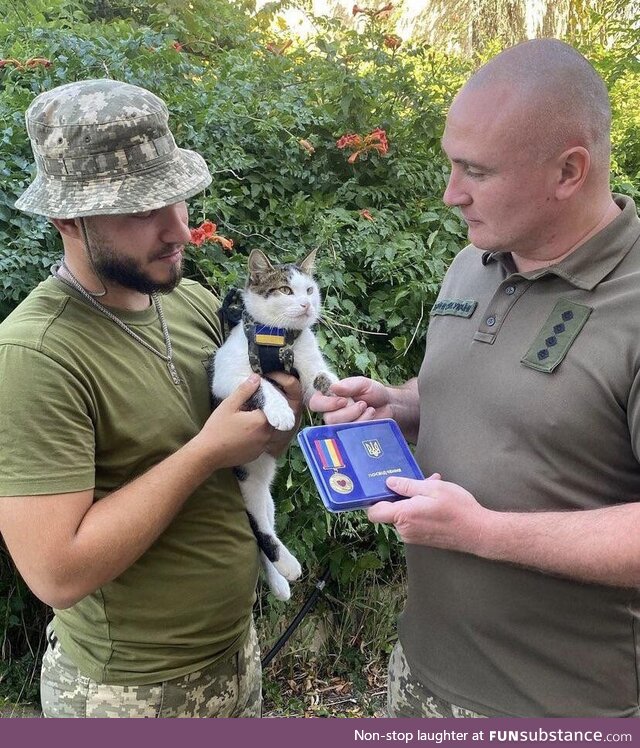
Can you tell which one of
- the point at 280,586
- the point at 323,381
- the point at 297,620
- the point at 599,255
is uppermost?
the point at 599,255

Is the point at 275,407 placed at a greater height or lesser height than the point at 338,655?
greater

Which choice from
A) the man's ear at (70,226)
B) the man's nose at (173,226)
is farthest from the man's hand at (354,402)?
the man's ear at (70,226)

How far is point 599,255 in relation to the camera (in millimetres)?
1747

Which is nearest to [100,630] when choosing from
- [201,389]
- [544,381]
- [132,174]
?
[201,389]

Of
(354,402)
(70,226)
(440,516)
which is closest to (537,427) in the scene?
(440,516)

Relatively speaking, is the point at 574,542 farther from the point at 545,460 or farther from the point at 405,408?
the point at 405,408

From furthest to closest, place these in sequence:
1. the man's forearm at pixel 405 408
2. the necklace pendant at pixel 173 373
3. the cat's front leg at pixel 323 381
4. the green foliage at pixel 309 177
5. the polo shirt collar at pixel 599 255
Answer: the green foliage at pixel 309 177
the cat's front leg at pixel 323 381
the man's forearm at pixel 405 408
the necklace pendant at pixel 173 373
the polo shirt collar at pixel 599 255

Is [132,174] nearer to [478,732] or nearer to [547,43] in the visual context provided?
[547,43]

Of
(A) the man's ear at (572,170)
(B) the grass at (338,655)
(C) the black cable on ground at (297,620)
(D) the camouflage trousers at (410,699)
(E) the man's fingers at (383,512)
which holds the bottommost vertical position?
(B) the grass at (338,655)

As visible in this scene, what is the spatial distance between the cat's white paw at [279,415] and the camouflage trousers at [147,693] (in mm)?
789

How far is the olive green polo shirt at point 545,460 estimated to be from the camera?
1644mm

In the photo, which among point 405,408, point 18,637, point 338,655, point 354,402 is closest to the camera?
point 354,402

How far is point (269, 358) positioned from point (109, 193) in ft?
2.78

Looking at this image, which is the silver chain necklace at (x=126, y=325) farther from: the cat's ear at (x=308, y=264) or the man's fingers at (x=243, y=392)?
the cat's ear at (x=308, y=264)
